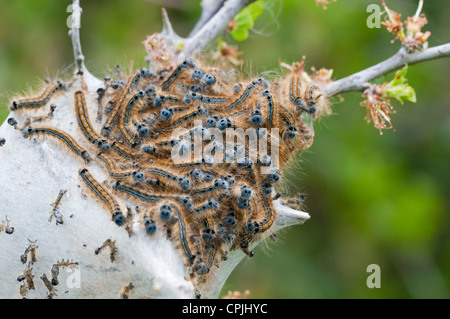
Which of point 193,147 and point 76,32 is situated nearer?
point 193,147

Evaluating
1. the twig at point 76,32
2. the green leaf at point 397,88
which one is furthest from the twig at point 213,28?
the green leaf at point 397,88

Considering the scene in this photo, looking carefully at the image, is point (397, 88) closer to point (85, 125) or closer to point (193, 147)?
point (193, 147)

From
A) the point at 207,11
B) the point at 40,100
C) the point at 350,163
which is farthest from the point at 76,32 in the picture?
the point at 350,163

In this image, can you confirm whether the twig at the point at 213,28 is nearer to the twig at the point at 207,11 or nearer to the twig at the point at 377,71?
the twig at the point at 207,11

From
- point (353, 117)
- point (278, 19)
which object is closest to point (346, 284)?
point (353, 117)

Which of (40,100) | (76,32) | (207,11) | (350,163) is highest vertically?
(207,11)

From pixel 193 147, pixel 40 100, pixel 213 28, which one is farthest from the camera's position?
pixel 213 28

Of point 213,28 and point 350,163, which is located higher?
point 213,28
